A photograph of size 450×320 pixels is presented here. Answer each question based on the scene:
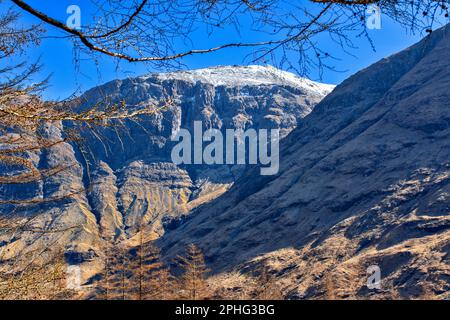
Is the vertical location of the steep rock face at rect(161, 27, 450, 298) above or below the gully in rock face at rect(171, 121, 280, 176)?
below

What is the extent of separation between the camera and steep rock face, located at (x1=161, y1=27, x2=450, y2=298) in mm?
62812

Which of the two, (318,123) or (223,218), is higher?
(318,123)

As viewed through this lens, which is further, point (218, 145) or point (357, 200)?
point (218, 145)

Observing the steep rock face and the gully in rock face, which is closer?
the steep rock face

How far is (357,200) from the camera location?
86.5 m

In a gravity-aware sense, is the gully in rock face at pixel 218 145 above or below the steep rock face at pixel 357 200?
above

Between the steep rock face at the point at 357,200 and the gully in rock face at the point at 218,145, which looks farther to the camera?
the gully in rock face at the point at 218,145

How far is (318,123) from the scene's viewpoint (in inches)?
4995

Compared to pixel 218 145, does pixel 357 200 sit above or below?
below

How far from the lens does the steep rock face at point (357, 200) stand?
206ft

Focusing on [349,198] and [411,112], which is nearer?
[349,198]

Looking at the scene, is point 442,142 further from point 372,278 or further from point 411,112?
point 372,278

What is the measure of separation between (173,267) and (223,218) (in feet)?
60.3
